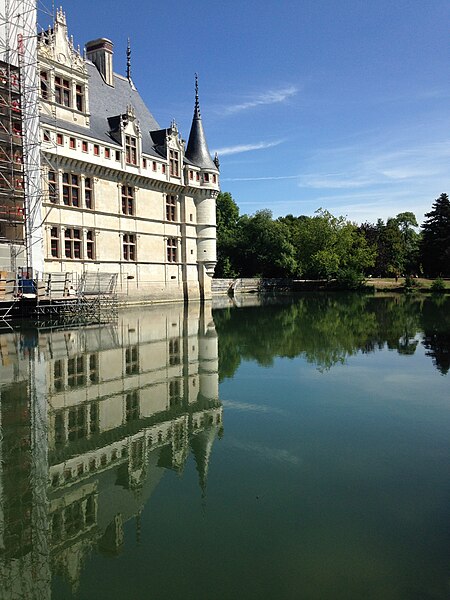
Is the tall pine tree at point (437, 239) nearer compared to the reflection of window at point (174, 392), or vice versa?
the reflection of window at point (174, 392)

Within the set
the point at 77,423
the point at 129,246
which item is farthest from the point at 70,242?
the point at 77,423

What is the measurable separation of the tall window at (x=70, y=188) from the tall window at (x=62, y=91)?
404cm

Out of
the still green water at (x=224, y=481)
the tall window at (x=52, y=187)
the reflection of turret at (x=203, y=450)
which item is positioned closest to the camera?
the still green water at (x=224, y=481)

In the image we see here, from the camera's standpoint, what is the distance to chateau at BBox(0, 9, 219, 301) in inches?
1070

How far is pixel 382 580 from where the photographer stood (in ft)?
12.5

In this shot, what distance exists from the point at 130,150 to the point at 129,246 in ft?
19.4

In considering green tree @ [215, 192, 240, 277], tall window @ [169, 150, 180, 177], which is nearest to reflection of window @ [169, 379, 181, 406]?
tall window @ [169, 150, 180, 177]

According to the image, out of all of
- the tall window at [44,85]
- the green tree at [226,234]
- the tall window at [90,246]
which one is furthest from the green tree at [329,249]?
the tall window at [44,85]

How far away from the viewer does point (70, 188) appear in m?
28.2

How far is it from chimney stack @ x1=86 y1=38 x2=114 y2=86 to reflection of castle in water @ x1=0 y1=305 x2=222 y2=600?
2657 cm

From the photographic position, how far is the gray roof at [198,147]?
38750 mm

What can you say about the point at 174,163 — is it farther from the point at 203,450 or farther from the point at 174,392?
the point at 203,450

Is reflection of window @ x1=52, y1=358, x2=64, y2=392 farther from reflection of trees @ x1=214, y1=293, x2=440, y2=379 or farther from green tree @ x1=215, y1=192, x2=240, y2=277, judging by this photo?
green tree @ x1=215, y1=192, x2=240, y2=277

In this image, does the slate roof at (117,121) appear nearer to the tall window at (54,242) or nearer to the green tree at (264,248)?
the tall window at (54,242)
